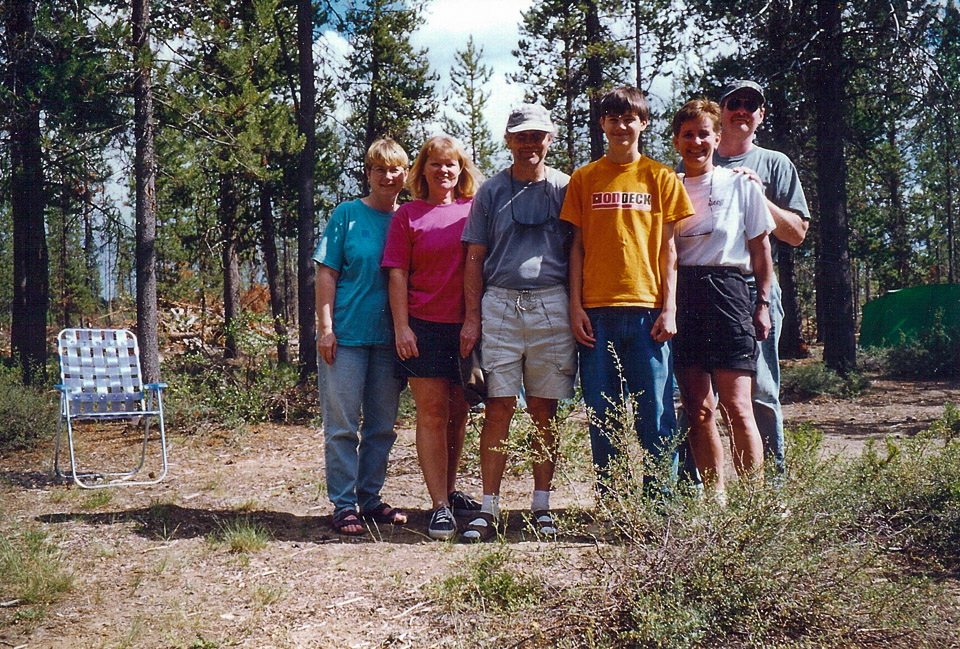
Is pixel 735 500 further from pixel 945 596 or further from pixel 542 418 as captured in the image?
pixel 542 418

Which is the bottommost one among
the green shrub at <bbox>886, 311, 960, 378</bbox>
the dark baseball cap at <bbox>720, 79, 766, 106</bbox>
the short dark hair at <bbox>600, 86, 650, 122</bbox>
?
the green shrub at <bbox>886, 311, 960, 378</bbox>

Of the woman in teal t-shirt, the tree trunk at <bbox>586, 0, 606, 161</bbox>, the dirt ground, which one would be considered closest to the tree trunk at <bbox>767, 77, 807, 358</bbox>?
the tree trunk at <bbox>586, 0, 606, 161</bbox>

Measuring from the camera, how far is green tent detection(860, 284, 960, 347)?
13680 mm

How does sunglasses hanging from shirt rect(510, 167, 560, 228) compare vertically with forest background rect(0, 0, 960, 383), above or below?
below

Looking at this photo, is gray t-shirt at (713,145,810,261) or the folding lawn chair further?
the folding lawn chair

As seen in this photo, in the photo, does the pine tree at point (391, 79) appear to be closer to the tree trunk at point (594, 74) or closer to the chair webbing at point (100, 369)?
the tree trunk at point (594, 74)

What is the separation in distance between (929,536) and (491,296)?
2.19m

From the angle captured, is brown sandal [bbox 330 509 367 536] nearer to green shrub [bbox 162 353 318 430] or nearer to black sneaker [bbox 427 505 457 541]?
black sneaker [bbox 427 505 457 541]

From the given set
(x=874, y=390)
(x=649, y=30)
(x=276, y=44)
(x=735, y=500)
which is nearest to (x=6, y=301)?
(x=276, y=44)

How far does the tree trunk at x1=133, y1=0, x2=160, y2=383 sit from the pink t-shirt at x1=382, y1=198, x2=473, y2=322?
5.19 m

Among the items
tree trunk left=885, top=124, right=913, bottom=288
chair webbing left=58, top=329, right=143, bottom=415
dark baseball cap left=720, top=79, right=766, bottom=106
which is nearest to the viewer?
dark baseball cap left=720, top=79, right=766, bottom=106

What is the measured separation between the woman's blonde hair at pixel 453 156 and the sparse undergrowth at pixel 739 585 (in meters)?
1.93

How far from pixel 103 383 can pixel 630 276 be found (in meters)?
4.56

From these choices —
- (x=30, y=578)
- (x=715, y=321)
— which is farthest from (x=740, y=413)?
(x=30, y=578)
